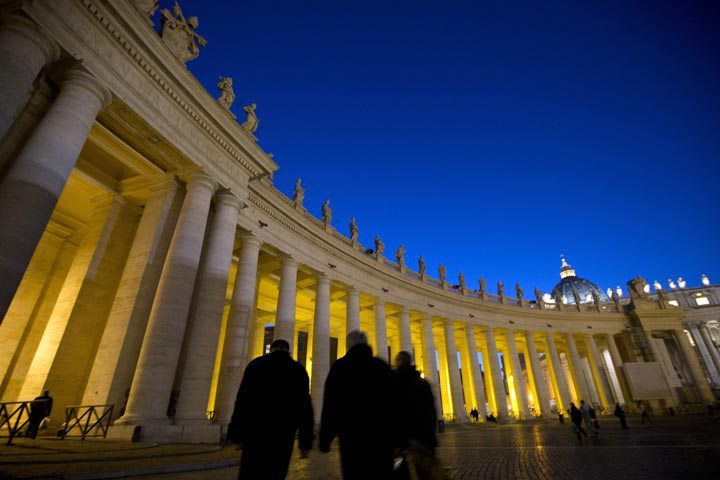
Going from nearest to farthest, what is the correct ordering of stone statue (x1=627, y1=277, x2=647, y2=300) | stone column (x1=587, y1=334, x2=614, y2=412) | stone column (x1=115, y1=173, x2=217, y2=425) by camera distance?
stone column (x1=115, y1=173, x2=217, y2=425) → stone column (x1=587, y1=334, x2=614, y2=412) → stone statue (x1=627, y1=277, x2=647, y2=300)

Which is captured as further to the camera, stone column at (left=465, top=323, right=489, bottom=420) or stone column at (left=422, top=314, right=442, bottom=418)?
stone column at (left=465, top=323, right=489, bottom=420)

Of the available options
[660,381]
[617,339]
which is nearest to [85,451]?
[660,381]

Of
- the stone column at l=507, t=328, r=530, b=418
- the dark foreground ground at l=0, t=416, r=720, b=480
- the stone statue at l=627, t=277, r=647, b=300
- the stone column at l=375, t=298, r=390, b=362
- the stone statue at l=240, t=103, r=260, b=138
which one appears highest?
the stone statue at l=627, t=277, r=647, b=300

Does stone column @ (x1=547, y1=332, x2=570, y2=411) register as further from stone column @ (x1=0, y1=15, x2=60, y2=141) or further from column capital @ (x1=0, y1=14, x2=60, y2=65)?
column capital @ (x1=0, y1=14, x2=60, y2=65)

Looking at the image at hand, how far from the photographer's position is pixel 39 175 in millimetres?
7840

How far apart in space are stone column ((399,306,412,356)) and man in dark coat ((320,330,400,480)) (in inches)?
1044

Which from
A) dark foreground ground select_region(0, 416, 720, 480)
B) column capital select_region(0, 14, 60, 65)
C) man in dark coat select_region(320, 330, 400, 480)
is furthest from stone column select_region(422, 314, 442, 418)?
column capital select_region(0, 14, 60, 65)

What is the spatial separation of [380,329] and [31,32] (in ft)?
79.5

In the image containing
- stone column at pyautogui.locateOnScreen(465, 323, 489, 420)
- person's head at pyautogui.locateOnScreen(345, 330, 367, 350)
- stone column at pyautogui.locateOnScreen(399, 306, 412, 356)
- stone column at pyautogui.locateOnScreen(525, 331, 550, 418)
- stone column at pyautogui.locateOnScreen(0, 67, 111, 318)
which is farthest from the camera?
stone column at pyautogui.locateOnScreen(525, 331, 550, 418)

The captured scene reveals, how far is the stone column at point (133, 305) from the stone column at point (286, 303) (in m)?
7.45

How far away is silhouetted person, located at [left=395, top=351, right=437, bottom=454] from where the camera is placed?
379cm

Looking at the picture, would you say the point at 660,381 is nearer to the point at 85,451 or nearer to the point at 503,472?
the point at 503,472

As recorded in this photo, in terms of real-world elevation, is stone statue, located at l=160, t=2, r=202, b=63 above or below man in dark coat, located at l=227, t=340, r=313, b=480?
above

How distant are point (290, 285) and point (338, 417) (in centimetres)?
1732
